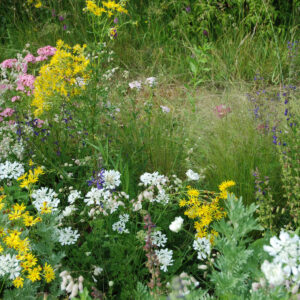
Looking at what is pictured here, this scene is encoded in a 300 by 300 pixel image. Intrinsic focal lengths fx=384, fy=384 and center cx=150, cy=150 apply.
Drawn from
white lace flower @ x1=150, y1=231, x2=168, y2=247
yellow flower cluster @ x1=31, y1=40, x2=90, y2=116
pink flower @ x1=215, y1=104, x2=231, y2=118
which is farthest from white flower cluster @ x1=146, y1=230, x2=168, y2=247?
pink flower @ x1=215, y1=104, x2=231, y2=118

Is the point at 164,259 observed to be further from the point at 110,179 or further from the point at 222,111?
the point at 222,111

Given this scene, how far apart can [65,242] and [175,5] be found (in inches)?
172

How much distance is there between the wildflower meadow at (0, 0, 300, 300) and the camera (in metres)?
1.56

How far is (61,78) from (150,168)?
96 cm

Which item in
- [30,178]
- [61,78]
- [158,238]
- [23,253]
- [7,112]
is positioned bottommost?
[158,238]

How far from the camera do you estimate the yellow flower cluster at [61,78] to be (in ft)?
7.79

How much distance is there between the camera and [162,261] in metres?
1.85

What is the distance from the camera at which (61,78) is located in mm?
2402

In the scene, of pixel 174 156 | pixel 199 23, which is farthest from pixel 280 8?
pixel 174 156

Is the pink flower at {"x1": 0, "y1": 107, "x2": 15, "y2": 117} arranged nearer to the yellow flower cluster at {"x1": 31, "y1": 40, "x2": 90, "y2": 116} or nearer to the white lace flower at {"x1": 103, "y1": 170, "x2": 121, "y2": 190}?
the yellow flower cluster at {"x1": 31, "y1": 40, "x2": 90, "y2": 116}

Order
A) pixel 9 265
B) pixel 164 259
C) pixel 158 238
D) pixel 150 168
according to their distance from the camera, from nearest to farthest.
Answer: pixel 9 265, pixel 164 259, pixel 158 238, pixel 150 168

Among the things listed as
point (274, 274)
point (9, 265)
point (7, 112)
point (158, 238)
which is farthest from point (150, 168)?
point (274, 274)

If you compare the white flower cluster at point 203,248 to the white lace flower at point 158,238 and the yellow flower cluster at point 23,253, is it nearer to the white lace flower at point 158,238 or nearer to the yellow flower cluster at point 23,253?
the white lace flower at point 158,238

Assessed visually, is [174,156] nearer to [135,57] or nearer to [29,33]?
[135,57]
